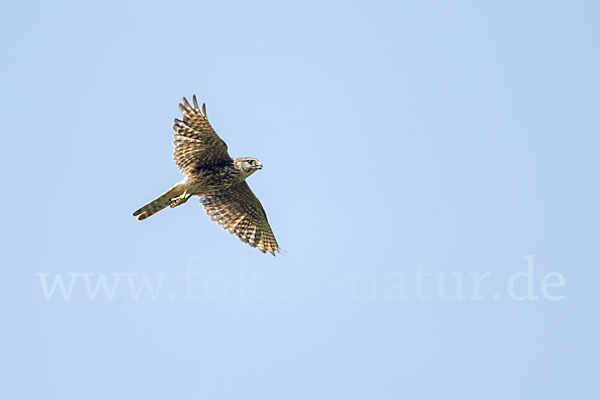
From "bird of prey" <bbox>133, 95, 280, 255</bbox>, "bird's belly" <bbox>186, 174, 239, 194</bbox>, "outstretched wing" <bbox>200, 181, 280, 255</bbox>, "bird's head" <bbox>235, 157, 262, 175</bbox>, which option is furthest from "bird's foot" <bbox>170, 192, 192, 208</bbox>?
"bird's head" <bbox>235, 157, 262, 175</bbox>

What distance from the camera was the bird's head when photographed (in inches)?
712

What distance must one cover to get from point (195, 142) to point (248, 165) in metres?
1.07

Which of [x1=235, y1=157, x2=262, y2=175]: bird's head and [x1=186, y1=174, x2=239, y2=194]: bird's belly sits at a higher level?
[x1=235, y1=157, x2=262, y2=175]: bird's head

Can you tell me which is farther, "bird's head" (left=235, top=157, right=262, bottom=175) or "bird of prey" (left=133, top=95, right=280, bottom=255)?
"bird's head" (left=235, top=157, right=262, bottom=175)

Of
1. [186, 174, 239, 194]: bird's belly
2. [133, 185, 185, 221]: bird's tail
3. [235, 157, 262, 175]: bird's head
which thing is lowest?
[133, 185, 185, 221]: bird's tail

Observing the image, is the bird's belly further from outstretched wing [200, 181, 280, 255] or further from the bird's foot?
outstretched wing [200, 181, 280, 255]

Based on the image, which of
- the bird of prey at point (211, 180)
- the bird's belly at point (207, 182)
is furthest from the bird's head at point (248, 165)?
the bird's belly at point (207, 182)

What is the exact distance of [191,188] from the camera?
60.5ft

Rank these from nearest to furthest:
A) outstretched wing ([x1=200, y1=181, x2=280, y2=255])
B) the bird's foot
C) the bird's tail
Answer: the bird's tail < the bird's foot < outstretched wing ([x1=200, y1=181, x2=280, y2=255])

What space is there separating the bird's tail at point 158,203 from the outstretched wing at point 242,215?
1256mm

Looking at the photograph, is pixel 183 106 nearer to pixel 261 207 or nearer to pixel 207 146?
pixel 207 146

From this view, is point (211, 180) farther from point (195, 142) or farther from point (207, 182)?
point (195, 142)

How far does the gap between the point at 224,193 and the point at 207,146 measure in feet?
5.71

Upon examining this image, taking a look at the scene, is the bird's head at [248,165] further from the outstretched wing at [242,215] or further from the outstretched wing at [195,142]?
the outstretched wing at [242,215]
